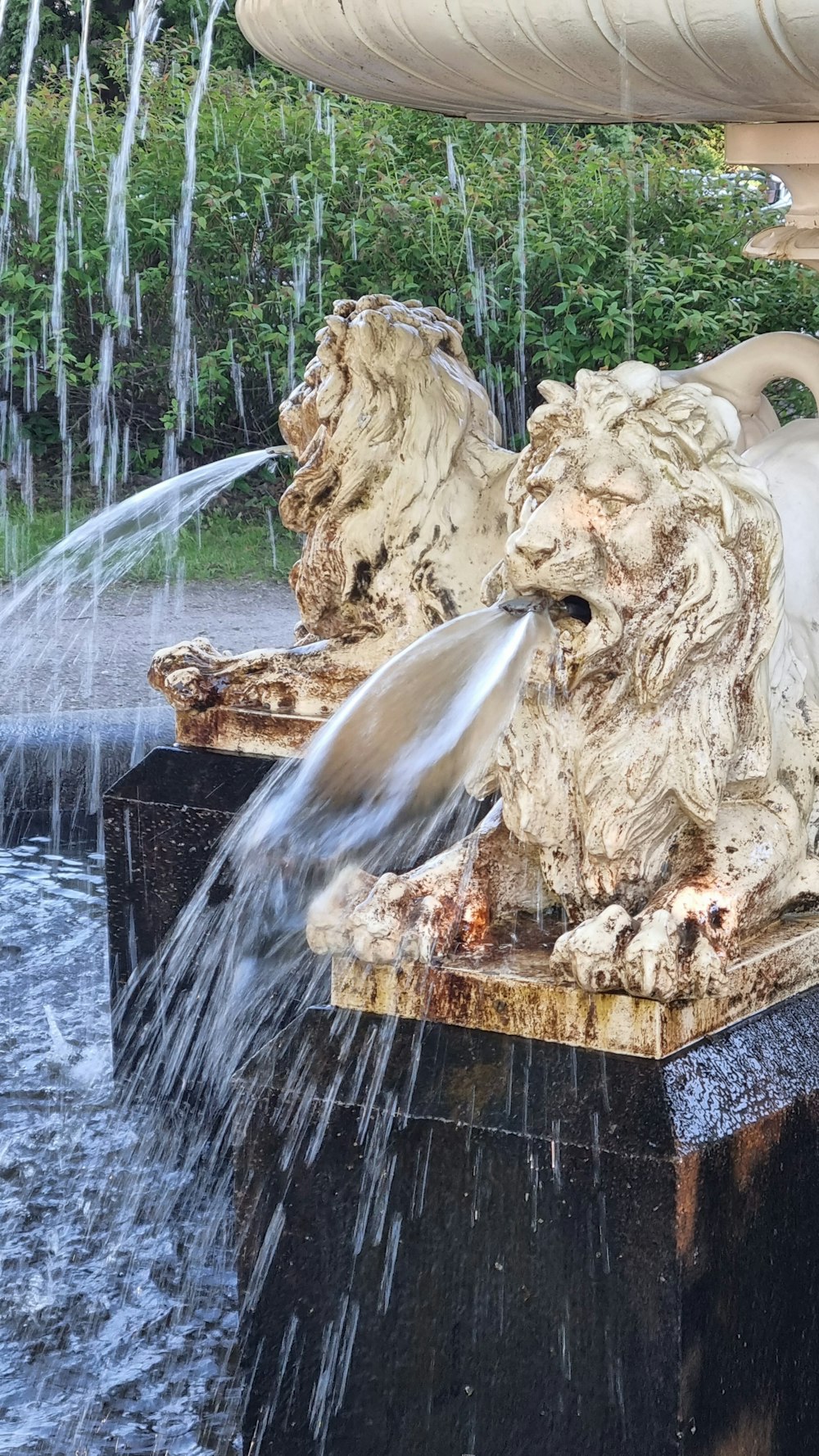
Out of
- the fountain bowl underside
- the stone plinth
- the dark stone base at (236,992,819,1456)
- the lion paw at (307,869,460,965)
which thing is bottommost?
the dark stone base at (236,992,819,1456)

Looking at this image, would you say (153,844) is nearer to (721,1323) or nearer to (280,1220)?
(280,1220)

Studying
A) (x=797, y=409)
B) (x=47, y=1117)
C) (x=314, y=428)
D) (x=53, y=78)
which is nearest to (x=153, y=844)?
(x=47, y=1117)

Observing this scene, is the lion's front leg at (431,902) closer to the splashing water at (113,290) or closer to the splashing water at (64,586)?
the splashing water at (64,586)

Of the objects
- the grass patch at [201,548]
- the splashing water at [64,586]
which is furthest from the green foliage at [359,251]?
the splashing water at [64,586]

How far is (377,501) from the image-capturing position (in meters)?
4.11

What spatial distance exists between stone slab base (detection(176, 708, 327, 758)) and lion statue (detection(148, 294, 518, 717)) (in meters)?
0.03

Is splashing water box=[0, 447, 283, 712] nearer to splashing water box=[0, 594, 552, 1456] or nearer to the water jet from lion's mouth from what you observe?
splashing water box=[0, 594, 552, 1456]

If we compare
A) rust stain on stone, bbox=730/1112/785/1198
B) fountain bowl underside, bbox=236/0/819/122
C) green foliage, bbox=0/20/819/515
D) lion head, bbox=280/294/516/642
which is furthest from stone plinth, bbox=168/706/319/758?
green foliage, bbox=0/20/819/515

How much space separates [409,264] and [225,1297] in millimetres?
9072

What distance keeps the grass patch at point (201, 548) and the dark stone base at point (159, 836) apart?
6.52m

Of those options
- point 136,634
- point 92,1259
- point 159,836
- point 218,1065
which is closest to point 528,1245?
point 92,1259

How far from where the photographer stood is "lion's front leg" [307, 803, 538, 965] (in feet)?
9.36

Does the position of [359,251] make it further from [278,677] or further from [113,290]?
[278,677]

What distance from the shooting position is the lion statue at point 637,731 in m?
2.67
